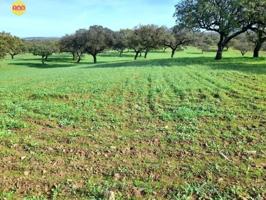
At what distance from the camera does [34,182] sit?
23.1 feet

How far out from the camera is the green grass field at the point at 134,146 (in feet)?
22.6

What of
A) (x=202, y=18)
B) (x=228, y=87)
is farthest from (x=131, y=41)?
(x=228, y=87)

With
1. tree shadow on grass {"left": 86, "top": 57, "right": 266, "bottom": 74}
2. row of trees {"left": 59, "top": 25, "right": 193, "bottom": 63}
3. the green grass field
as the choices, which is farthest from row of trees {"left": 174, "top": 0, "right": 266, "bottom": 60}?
row of trees {"left": 59, "top": 25, "right": 193, "bottom": 63}

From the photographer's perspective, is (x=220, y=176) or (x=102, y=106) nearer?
(x=220, y=176)

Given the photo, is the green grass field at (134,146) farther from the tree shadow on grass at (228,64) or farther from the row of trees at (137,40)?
the row of trees at (137,40)

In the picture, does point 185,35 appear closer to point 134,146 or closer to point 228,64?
point 228,64

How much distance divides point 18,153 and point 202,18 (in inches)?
1584

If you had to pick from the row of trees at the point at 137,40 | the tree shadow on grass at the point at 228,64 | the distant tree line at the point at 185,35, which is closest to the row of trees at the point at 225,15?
the distant tree line at the point at 185,35

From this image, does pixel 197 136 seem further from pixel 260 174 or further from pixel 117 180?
pixel 117 180

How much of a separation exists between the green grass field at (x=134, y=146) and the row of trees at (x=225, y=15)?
28.1 metres

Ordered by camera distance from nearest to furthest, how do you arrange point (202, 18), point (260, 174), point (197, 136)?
1. point (260, 174)
2. point (197, 136)
3. point (202, 18)

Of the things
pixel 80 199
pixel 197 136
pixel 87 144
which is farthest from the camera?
pixel 197 136

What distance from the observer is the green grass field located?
6.88 m

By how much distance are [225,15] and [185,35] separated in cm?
3941
